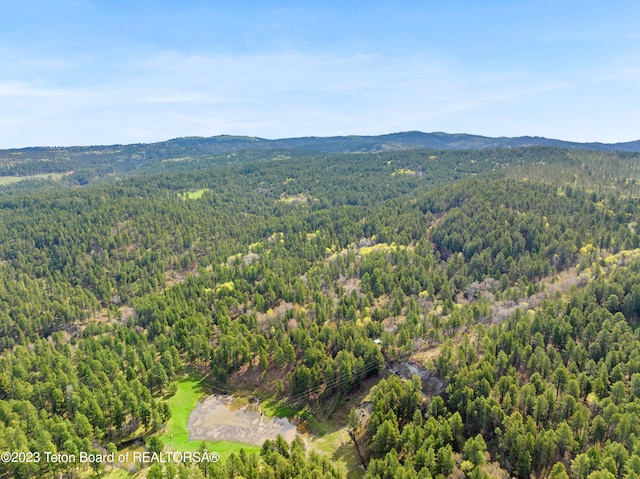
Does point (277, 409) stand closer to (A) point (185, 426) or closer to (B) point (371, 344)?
(A) point (185, 426)

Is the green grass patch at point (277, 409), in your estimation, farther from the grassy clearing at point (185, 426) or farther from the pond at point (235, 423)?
the grassy clearing at point (185, 426)

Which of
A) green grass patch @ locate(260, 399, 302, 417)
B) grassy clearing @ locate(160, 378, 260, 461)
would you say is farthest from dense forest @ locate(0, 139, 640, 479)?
grassy clearing @ locate(160, 378, 260, 461)

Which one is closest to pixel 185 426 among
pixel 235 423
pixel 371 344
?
pixel 235 423

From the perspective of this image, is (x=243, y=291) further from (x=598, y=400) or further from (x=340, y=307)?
(x=598, y=400)

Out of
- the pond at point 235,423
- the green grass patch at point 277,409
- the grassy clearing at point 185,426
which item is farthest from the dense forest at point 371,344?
the pond at point 235,423

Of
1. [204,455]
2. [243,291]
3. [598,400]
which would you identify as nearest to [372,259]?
[243,291]

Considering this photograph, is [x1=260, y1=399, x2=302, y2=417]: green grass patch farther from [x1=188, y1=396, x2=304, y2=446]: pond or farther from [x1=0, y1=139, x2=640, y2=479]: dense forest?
[x1=188, y1=396, x2=304, y2=446]: pond
